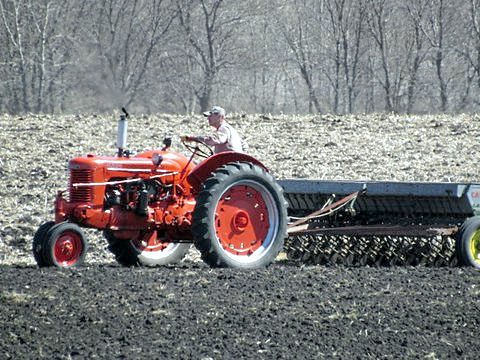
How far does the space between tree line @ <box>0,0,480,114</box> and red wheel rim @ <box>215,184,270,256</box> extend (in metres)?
12.1

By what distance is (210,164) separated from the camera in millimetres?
10102

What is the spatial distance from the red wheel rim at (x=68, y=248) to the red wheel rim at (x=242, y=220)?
49.6 inches

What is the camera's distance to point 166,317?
23.3 ft

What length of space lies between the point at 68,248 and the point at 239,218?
1.60 m

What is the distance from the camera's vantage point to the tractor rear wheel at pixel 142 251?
419 inches

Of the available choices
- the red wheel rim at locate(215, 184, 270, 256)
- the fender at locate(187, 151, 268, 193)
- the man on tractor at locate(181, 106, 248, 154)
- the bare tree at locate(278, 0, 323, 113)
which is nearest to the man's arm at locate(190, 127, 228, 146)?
the man on tractor at locate(181, 106, 248, 154)

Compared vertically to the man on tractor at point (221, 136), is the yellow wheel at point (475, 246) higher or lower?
lower

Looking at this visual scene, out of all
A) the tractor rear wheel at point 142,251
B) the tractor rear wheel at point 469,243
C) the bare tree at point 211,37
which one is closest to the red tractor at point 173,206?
the tractor rear wheel at point 142,251

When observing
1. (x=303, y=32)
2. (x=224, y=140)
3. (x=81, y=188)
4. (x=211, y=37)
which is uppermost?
(x=303, y=32)

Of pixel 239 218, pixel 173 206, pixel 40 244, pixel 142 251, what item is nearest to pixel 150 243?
pixel 142 251

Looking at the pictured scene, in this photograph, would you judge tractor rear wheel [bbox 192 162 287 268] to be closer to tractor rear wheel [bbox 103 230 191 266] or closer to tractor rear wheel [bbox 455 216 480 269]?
tractor rear wheel [bbox 103 230 191 266]

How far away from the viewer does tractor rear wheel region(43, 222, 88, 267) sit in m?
9.35

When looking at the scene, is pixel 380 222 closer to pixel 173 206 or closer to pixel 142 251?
pixel 173 206

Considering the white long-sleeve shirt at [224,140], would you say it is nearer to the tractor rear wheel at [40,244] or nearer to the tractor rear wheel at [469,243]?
the tractor rear wheel at [40,244]
